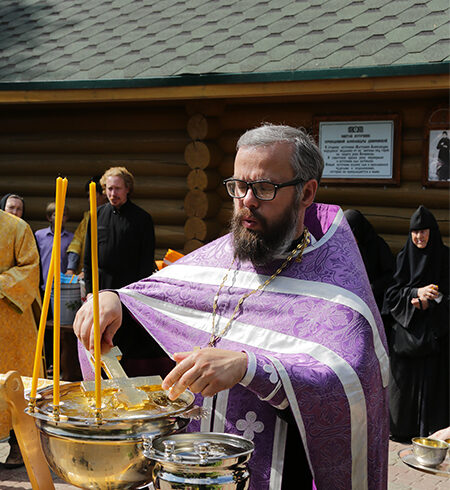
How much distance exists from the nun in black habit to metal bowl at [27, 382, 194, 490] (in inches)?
194

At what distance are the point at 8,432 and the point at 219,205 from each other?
142 inches

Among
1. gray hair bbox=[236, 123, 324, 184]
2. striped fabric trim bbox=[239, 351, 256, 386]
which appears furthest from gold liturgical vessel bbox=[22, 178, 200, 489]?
gray hair bbox=[236, 123, 324, 184]

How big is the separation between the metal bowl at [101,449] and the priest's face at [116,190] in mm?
5558

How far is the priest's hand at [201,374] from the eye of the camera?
1.80 m

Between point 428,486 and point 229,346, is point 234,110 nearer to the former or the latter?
point 428,486

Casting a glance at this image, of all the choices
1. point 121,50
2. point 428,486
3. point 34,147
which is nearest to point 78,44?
point 121,50

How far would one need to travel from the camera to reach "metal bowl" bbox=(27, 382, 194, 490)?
164 centimetres

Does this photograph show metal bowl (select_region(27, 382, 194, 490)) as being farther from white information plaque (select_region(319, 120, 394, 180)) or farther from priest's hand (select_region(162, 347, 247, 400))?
white information plaque (select_region(319, 120, 394, 180))

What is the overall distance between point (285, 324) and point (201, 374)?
69 cm

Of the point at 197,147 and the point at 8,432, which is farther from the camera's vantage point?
the point at 197,147

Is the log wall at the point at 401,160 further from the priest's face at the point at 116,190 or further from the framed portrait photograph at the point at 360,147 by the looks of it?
the priest's face at the point at 116,190

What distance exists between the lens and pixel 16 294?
18.1 feet

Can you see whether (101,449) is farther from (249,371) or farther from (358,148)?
(358,148)

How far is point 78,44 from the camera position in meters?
9.23
